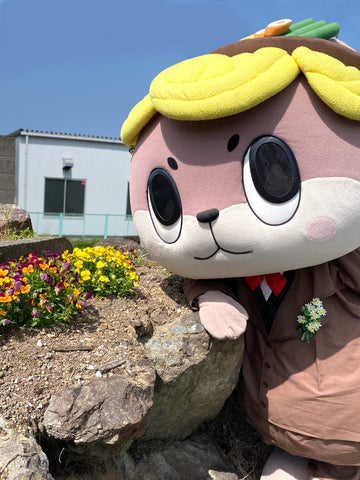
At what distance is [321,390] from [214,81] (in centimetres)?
192

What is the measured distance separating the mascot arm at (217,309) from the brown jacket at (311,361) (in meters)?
0.01

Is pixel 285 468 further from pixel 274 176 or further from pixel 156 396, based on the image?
pixel 274 176

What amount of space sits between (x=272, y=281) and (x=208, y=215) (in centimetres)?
74

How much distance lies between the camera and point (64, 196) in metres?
14.9


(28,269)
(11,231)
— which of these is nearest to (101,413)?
(28,269)

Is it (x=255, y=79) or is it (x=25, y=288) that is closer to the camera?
(x=255, y=79)

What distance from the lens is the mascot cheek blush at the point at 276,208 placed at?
90.6 inches

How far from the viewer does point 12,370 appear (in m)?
2.24

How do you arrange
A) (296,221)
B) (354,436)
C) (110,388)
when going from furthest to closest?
(354,436), (296,221), (110,388)

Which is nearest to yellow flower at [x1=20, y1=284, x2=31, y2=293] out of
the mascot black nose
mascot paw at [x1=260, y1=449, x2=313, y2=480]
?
the mascot black nose

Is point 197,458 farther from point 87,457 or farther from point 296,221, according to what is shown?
point 296,221

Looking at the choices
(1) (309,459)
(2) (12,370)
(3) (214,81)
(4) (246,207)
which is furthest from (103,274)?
(1) (309,459)

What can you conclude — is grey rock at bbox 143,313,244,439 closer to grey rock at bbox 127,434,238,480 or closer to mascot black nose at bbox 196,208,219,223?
grey rock at bbox 127,434,238,480

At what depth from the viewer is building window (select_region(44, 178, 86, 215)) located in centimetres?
1464
